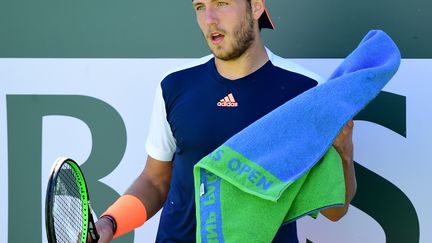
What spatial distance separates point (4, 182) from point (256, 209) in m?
1.24

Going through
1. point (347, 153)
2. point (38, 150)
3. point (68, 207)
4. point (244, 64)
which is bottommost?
point (38, 150)

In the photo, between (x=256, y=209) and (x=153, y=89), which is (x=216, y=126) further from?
(x=153, y=89)

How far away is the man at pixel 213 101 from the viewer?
2.31 meters

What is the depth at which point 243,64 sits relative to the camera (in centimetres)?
239

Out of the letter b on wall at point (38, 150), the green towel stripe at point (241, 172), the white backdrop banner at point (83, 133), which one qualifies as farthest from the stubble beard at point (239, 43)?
the letter b on wall at point (38, 150)

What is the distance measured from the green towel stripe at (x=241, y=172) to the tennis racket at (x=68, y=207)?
317 mm

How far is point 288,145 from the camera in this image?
6.83 feet

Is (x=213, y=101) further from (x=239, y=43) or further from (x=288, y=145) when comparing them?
(x=288, y=145)

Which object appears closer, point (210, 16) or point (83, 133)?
point (210, 16)

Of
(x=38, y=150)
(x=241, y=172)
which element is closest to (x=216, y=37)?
(x=241, y=172)

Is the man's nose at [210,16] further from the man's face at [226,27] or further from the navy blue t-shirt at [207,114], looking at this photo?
the navy blue t-shirt at [207,114]

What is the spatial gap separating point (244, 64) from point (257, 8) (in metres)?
0.18

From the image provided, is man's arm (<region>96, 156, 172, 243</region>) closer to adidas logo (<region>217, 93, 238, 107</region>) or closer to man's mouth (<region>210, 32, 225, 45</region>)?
adidas logo (<region>217, 93, 238, 107</region>)

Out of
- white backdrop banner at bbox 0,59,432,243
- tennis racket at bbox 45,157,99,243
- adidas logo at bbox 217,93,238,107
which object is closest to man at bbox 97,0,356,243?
adidas logo at bbox 217,93,238,107
